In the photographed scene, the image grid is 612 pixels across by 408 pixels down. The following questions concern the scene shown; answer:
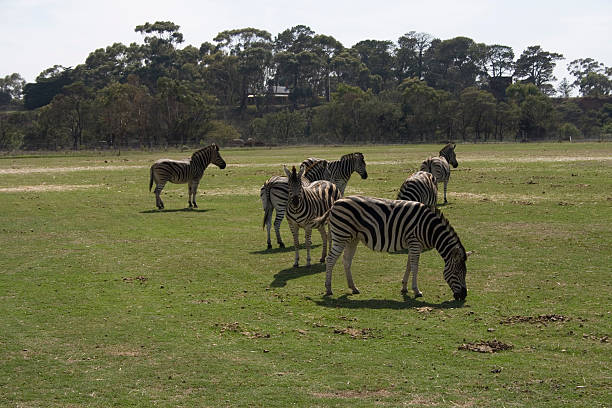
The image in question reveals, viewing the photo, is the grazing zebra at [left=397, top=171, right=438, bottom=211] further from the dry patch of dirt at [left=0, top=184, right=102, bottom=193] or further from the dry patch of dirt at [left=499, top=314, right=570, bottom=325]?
the dry patch of dirt at [left=0, top=184, right=102, bottom=193]

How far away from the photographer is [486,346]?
28.7 feet

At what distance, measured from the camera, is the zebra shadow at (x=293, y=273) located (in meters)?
12.7

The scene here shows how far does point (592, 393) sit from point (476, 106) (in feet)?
325

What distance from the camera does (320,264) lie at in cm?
1427

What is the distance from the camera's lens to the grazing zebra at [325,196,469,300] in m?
10.9

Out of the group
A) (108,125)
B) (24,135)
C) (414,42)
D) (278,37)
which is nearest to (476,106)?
(108,125)

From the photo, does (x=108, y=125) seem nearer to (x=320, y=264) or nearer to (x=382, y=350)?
(x=320, y=264)

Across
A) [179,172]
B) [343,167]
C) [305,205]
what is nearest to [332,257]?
[305,205]

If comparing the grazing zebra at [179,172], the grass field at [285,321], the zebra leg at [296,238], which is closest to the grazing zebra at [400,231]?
the grass field at [285,321]

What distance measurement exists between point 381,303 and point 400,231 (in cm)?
124

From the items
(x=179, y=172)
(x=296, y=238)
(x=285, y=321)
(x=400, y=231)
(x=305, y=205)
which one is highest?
(x=179, y=172)

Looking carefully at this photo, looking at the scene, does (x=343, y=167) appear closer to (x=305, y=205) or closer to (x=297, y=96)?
(x=305, y=205)

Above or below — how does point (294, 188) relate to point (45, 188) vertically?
above

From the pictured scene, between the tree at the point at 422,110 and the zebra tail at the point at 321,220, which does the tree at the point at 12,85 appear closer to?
the tree at the point at 422,110
